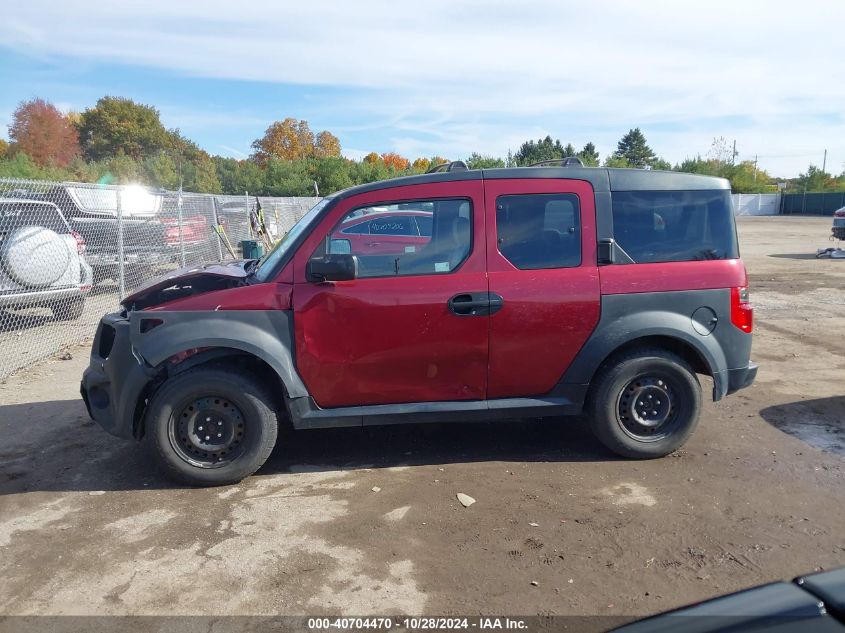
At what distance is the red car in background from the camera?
4.62 metres

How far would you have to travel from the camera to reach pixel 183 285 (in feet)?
15.6

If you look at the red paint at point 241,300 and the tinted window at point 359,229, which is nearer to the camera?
the red paint at point 241,300

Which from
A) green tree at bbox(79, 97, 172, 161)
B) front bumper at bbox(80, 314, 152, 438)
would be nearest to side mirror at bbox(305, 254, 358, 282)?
front bumper at bbox(80, 314, 152, 438)

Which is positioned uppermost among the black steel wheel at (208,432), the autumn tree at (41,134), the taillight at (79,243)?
the autumn tree at (41,134)

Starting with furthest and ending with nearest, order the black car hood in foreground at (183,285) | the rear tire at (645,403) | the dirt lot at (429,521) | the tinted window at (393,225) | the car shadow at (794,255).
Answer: the car shadow at (794,255)
the tinted window at (393,225)
the rear tire at (645,403)
the black car hood in foreground at (183,285)
the dirt lot at (429,521)

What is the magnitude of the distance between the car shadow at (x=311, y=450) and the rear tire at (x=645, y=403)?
0.24 metres

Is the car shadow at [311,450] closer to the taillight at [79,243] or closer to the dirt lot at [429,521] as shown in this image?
A: the dirt lot at [429,521]

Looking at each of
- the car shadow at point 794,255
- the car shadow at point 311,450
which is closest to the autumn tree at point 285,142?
the car shadow at point 794,255

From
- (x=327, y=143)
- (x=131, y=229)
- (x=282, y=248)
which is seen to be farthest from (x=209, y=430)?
(x=327, y=143)

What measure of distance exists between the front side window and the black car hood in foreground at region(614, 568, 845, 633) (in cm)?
314

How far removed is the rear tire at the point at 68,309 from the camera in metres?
9.55

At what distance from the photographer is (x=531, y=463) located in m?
4.84

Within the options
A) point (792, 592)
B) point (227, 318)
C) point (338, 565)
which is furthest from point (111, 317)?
point (792, 592)

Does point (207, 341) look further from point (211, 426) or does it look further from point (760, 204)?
point (760, 204)
